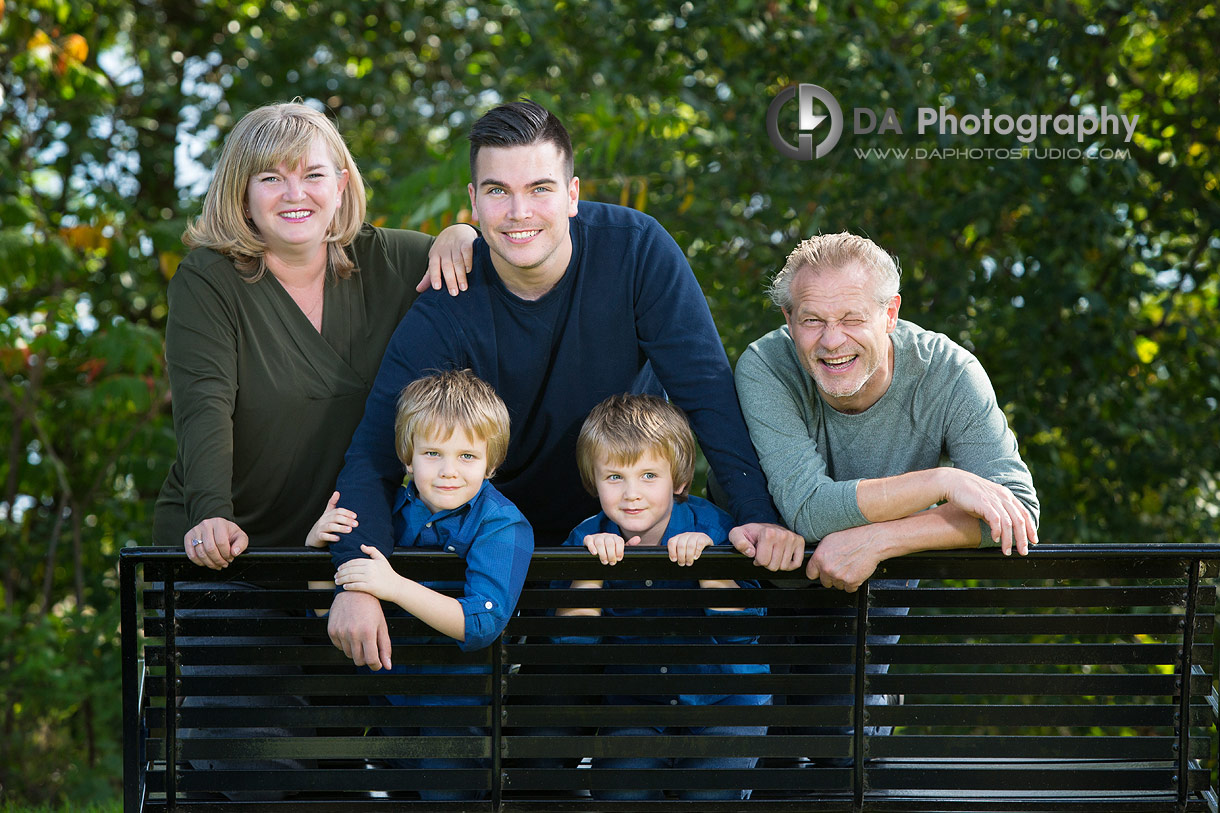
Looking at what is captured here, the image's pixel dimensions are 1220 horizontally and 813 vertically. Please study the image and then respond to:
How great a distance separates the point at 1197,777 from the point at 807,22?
3663 mm

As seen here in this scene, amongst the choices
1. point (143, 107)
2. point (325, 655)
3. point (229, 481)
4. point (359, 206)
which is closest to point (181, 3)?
point (143, 107)

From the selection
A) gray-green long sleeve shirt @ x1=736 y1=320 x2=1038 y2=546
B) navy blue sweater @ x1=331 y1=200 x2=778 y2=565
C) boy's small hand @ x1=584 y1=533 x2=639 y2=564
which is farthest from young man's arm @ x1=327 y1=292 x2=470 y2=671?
gray-green long sleeve shirt @ x1=736 y1=320 x2=1038 y2=546

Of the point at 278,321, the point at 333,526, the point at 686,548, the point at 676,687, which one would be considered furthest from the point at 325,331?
the point at 676,687

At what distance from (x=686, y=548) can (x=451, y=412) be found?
59 cm

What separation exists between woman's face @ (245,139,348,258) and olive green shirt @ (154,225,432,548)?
12 centimetres

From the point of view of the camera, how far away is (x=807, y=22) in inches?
199

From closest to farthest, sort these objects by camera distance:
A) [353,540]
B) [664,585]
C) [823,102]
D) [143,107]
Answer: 1. [353,540]
2. [664,585]
3. [823,102]
4. [143,107]

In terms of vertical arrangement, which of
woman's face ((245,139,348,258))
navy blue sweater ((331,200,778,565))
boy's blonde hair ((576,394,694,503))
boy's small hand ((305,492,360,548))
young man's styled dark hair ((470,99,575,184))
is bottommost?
boy's small hand ((305,492,360,548))

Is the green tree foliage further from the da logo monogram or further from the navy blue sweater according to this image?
the navy blue sweater

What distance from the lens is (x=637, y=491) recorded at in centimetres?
254

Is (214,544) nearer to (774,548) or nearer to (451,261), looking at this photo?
(451,261)

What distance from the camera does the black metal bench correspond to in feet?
7.54

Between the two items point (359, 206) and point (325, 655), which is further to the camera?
point (359, 206)

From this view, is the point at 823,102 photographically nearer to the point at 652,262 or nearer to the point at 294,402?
the point at 652,262
